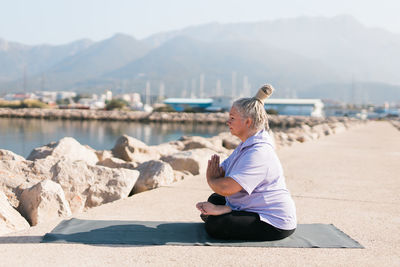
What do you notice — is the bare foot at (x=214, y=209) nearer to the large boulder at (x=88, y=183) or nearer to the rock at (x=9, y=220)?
the rock at (x=9, y=220)

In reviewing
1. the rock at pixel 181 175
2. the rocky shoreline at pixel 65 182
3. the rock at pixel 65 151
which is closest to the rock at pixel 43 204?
the rocky shoreline at pixel 65 182

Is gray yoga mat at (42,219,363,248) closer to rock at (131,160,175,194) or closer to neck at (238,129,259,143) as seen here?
neck at (238,129,259,143)

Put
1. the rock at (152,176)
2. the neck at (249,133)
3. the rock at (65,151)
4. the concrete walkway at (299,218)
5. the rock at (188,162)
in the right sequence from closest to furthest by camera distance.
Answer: the concrete walkway at (299,218)
the neck at (249,133)
the rock at (152,176)
the rock at (188,162)
the rock at (65,151)

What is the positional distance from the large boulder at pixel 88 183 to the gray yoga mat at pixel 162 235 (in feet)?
3.05

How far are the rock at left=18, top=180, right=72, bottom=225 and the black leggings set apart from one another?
1426 mm

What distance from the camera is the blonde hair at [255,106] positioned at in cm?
340

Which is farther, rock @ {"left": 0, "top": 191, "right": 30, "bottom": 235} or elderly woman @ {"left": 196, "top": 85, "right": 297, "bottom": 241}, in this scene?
rock @ {"left": 0, "top": 191, "right": 30, "bottom": 235}

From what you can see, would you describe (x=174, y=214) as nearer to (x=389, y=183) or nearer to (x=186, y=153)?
(x=186, y=153)

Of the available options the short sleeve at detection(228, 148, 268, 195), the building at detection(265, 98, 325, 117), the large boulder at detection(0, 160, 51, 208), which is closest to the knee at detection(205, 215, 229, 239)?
the short sleeve at detection(228, 148, 268, 195)

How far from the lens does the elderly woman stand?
11.1ft

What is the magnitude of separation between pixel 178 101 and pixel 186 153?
305 feet

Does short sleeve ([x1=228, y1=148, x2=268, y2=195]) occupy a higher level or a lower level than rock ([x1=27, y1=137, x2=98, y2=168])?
higher

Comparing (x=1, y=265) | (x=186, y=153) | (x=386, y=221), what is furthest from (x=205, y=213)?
(x=186, y=153)

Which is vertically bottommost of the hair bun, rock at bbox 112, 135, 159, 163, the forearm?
rock at bbox 112, 135, 159, 163
